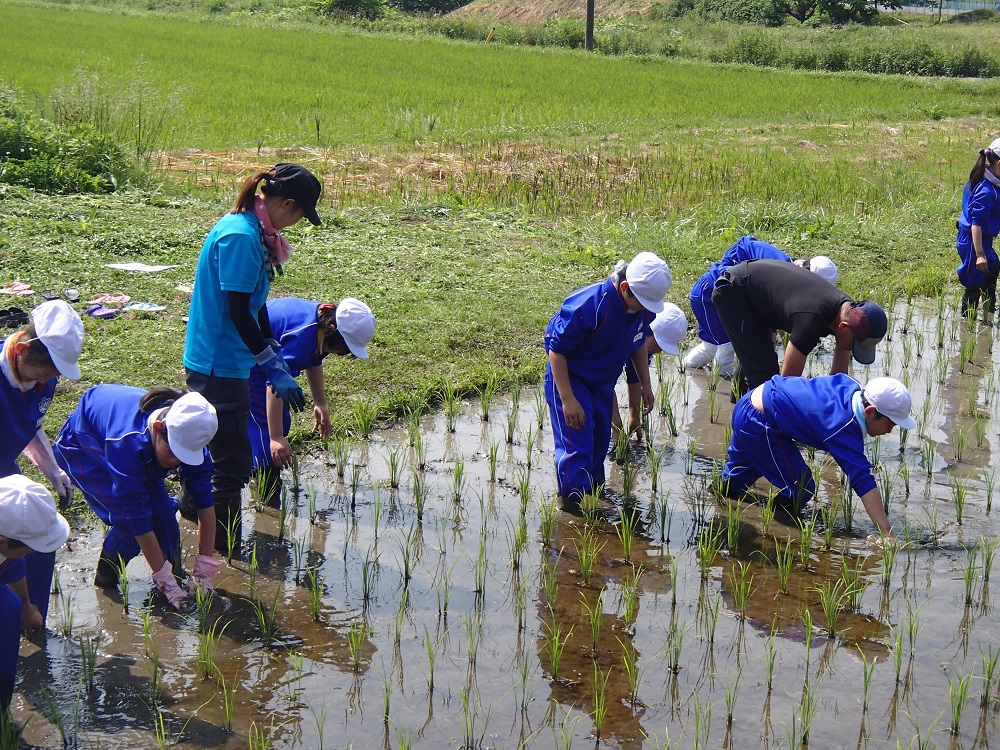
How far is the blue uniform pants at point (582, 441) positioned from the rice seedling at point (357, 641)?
142 centimetres

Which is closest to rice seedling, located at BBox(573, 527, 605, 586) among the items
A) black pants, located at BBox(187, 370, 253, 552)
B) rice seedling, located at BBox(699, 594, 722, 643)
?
rice seedling, located at BBox(699, 594, 722, 643)

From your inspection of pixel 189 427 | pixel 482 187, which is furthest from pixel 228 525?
pixel 482 187

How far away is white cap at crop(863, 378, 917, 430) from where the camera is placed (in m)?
4.50

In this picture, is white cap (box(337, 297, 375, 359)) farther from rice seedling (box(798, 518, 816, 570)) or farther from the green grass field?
rice seedling (box(798, 518, 816, 570))

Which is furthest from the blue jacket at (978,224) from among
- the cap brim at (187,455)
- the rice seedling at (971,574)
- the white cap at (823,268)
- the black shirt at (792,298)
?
the cap brim at (187,455)

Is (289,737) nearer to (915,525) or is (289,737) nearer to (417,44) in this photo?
(915,525)

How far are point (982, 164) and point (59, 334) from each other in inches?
260

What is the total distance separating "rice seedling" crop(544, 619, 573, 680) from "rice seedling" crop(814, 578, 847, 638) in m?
1.01

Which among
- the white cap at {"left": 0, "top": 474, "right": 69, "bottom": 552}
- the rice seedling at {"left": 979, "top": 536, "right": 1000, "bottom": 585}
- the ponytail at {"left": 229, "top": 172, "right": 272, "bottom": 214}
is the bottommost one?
the rice seedling at {"left": 979, "top": 536, "right": 1000, "bottom": 585}

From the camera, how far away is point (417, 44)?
29094mm

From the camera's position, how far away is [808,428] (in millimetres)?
4887

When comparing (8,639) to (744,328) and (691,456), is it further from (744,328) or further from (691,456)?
(744,328)

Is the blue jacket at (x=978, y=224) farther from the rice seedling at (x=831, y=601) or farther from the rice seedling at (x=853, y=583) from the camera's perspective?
the rice seedling at (x=831, y=601)

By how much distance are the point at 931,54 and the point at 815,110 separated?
1144 cm
